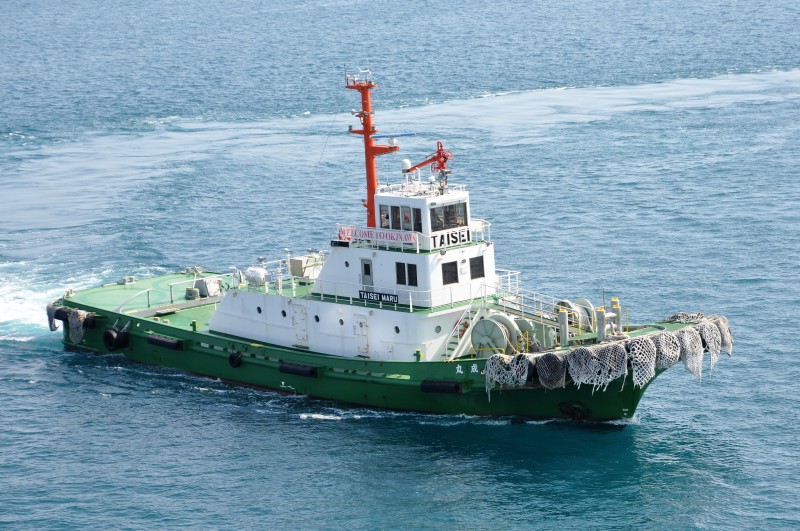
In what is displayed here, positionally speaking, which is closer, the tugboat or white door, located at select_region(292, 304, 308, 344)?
the tugboat

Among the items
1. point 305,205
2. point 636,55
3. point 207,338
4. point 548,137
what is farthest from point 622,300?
point 636,55

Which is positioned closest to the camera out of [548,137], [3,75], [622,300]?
[622,300]

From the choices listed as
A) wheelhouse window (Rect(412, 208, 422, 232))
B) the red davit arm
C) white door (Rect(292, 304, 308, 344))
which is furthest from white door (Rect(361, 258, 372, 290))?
the red davit arm

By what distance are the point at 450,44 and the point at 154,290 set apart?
73625mm

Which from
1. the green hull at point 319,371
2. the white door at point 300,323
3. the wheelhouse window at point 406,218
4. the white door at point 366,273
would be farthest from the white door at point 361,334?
the wheelhouse window at point 406,218

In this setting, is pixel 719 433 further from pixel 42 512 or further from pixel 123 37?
pixel 123 37

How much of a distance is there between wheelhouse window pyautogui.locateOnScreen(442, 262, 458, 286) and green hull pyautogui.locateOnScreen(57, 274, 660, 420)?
2.75 m

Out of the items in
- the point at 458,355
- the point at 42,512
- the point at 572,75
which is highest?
the point at 572,75

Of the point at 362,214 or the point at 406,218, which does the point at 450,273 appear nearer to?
the point at 406,218

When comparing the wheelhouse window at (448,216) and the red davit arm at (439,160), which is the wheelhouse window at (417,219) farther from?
the red davit arm at (439,160)

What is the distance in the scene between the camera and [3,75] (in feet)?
360

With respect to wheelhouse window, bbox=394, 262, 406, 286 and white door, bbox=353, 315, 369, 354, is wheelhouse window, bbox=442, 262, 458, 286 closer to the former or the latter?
wheelhouse window, bbox=394, 262, 406, 286

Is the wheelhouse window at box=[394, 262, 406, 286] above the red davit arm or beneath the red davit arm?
beneath

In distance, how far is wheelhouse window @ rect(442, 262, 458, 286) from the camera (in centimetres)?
3512
